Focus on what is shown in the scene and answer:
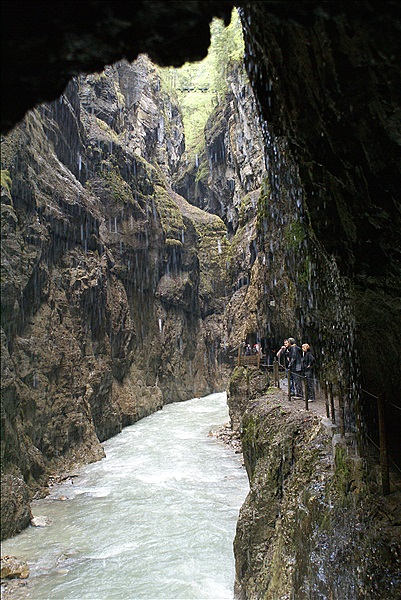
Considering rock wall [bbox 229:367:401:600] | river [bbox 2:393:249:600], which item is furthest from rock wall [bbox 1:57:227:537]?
rock wall [bbox 229:367:401:600]

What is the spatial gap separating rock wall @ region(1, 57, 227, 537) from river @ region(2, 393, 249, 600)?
115cm


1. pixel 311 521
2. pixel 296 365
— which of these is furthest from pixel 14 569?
pixel 296 365

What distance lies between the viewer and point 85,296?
19.3 metres

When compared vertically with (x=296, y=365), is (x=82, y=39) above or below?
above

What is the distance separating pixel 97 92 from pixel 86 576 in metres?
30.1

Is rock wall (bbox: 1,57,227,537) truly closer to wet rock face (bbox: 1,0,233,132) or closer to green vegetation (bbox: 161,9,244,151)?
wet rock face (bbox: 1,0,233,132)

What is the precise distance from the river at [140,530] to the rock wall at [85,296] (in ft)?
3.79

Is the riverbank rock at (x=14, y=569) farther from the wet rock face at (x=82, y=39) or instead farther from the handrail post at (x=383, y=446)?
the wet rock face at (x=82, y=39)

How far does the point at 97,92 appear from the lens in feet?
100

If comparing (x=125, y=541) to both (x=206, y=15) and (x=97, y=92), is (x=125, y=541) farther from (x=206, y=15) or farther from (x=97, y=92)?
(x=97, y=92)

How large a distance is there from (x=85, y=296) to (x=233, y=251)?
44.7 feet

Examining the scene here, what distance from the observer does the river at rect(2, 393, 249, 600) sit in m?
8.26

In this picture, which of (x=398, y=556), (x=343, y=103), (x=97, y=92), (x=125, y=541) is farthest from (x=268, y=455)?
(x=97, y=92)

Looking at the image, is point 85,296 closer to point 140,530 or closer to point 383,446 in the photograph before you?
point 140,530
